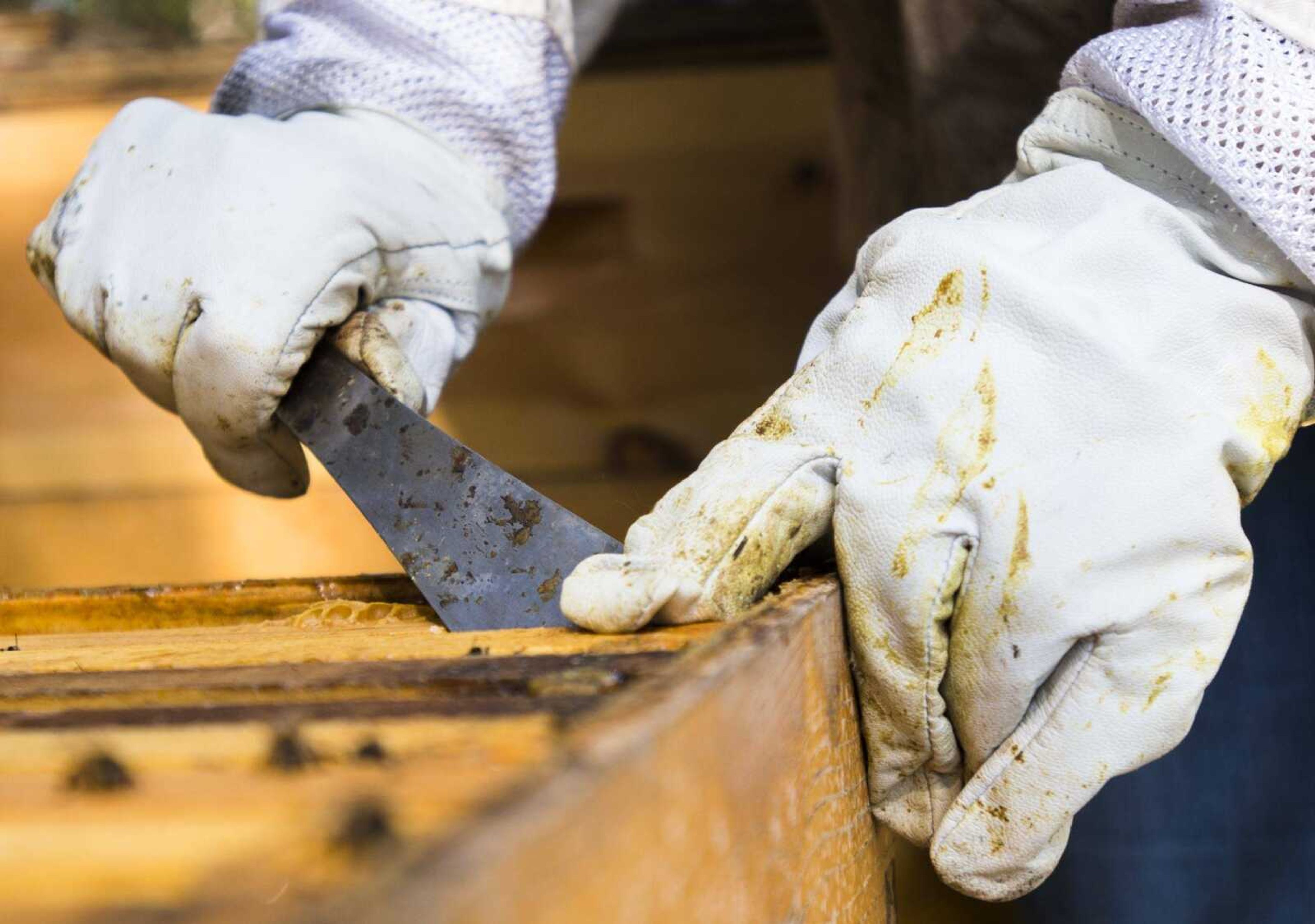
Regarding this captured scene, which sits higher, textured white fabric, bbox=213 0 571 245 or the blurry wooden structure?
textured white fabric, bbox=213 0 571 245

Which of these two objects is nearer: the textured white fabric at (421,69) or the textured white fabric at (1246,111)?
the textured white fabric at (1246,111)

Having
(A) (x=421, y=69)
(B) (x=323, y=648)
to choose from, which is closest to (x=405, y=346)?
(A) (x=421, y=69)

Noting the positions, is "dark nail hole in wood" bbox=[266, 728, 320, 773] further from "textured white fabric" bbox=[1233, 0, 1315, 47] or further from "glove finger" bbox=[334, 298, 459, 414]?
"textured white fabric" bbox=[1233, 0, 1315, 47]

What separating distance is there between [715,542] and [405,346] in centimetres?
44

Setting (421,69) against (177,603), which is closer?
(177,603)

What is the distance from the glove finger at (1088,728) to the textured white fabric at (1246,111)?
0.62 ft

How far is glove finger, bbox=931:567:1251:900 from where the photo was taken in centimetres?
55

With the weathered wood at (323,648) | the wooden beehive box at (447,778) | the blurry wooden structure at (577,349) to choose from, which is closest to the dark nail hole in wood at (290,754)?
the wooden beehive box at (447,778)

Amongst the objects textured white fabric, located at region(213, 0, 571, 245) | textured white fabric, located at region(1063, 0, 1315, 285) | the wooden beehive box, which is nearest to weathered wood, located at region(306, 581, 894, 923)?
the wooden beehive box

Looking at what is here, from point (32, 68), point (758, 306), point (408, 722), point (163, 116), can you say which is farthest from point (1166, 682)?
point (32, 68)

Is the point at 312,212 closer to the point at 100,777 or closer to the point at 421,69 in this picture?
the point at 421,69

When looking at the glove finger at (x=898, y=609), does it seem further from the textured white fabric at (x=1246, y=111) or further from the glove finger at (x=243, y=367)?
the glove finger at (x=243, y=367)

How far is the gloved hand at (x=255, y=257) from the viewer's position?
2.51 feet

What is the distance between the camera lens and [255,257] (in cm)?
77
